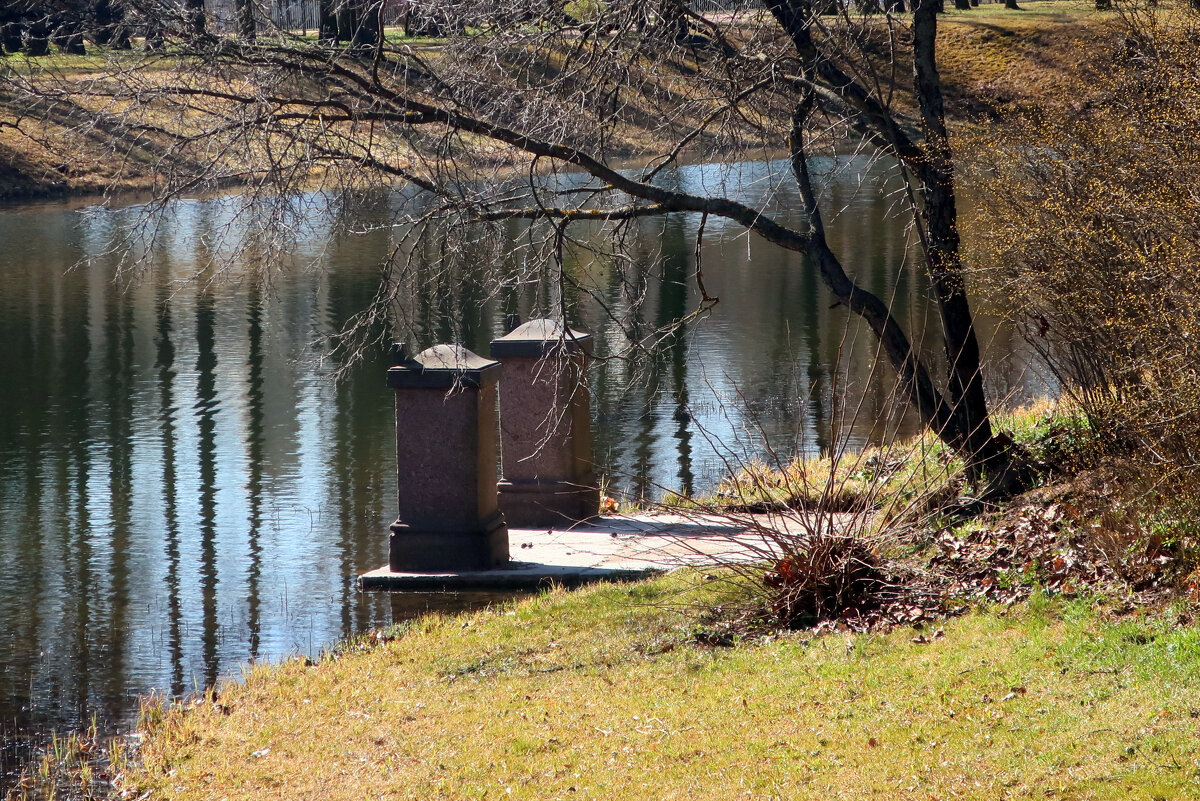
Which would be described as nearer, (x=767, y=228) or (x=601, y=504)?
(x=767, y=228)

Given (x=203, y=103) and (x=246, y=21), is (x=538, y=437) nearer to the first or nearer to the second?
(x=203, y=103)

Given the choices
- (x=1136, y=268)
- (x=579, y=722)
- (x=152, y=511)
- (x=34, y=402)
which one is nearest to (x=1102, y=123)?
(x=1136, y=268)

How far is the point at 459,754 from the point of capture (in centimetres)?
623

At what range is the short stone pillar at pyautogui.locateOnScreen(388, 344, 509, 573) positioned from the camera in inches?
396

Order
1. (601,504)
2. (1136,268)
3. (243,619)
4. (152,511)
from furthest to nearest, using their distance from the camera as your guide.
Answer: (152,511) → (601,504) → (243,619) → (1136,268)

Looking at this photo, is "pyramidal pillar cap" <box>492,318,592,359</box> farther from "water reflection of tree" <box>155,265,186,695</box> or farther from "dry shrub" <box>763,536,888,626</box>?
"dry shrub" <box>763,536,888,626</box>

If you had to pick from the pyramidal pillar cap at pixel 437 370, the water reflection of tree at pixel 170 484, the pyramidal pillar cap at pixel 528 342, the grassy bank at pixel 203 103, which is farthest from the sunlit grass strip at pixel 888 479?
the water reflection of tree at pixel 170 484

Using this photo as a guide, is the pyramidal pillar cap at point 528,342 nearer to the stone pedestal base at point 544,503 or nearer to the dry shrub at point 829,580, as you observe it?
the stone pedestal base at point 544,503

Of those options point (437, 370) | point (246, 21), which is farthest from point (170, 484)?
point (246, 21)

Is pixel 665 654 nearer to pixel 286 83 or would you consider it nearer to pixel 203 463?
pixel 286 83

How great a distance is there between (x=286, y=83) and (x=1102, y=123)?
217 inches

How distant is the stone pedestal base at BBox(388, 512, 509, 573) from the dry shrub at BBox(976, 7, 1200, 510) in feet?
14.2

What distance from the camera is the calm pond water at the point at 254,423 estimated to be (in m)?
9.40

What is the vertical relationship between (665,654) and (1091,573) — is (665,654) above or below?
below
